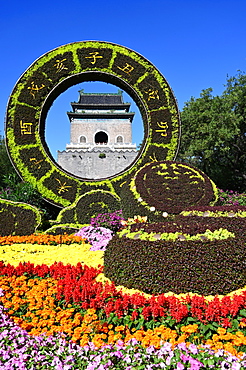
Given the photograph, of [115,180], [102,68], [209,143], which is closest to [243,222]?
[115,180]

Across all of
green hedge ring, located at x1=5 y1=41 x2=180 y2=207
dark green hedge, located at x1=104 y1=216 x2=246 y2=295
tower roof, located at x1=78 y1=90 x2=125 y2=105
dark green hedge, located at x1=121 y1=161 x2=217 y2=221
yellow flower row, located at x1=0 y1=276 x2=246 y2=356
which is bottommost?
yellow flower row, located at x1=0 y1=276 x2=246 y2=356

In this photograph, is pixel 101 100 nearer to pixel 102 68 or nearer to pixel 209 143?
pixel 209 143

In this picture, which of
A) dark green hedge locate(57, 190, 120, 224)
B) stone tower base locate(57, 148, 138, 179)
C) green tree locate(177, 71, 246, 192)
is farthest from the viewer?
stone tower base locate(57, 148, 138, 179)

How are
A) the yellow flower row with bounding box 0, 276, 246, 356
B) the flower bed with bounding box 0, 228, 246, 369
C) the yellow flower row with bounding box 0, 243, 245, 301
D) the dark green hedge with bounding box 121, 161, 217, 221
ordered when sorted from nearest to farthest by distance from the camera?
the flower bed with bounding box 0, 228, 246, 369, the yellow flower row with bounding box 0, 276, 246, 356, the yellow flower row with bounding box 0, 243, 245, 301, the dark green hedge with bounding box 121, 161, 217, 221

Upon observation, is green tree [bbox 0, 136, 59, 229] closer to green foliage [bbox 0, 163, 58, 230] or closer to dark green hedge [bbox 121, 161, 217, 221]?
green foliage [bbox 0, 163, 58, 230]

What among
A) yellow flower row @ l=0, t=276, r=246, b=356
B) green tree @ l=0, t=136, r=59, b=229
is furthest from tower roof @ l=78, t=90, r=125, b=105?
yellow flower row @ l=0, t=276, r=246, b=356

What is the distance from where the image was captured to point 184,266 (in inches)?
148

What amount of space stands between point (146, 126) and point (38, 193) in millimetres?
3333

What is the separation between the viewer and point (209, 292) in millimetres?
3674

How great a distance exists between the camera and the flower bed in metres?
2.36

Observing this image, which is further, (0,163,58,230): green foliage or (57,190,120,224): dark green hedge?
(0,163,58,230): green foliage

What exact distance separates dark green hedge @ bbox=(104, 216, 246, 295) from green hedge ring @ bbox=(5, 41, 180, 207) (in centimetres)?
461

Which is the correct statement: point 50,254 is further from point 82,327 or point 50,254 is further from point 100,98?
point 100,98

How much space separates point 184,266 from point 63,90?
276 inches
